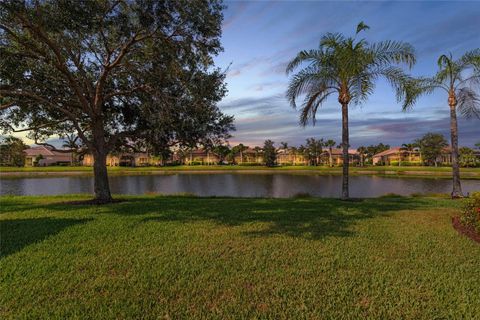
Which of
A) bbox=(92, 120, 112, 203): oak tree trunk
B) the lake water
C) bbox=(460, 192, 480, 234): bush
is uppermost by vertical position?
bbox=(92, 120, 112, 203): oak tree trunk

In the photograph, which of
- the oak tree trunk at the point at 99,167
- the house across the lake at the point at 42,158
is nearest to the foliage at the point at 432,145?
the oak tree trunk at the point at 99,167

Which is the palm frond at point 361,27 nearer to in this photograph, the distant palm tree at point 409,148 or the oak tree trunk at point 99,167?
the oak tree trunk at point 99,167

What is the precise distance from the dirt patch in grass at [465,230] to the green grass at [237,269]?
0.27 metres

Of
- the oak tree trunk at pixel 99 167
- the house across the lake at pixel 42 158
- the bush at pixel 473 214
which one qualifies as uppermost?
the house across the lake at pixel 42 158

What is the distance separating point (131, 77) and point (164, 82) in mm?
2114

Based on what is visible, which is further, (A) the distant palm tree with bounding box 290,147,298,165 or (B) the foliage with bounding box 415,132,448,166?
(A) the distant palm tree with bounding box 290,147,298,165

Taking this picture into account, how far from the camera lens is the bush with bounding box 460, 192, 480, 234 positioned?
7.39 metres

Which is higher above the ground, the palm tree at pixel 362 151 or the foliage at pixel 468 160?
the palm tree at pixel 362 151

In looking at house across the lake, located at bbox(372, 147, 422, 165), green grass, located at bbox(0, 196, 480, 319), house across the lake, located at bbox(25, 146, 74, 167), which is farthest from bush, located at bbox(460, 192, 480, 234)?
house across the lake, located at bbox(25, 146, 74, 167)

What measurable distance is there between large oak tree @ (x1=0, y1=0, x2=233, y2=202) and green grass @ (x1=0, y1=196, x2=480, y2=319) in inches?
201

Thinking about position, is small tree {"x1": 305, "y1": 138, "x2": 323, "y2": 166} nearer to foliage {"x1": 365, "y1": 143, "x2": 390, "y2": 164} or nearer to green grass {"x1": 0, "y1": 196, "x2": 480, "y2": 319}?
foliage {"x1": 365, "y1": 143, "x2": 390, "y2": 164}

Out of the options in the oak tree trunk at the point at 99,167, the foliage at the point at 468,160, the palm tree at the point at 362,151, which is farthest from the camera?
the palm tree at the point at 362,151

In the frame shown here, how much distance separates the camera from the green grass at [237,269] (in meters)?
3.74

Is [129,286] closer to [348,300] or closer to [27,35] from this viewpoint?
[348,300]
